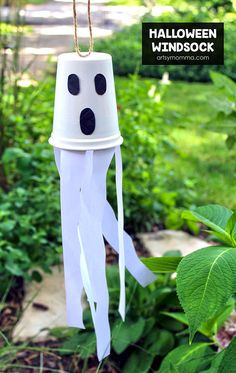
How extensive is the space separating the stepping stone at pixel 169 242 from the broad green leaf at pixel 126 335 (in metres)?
0.81

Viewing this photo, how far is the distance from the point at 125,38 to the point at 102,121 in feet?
21.0

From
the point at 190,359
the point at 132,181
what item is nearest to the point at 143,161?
the point at 132,181

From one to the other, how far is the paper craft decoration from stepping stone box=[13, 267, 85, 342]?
3.34ft

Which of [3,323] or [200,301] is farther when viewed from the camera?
[3,323]

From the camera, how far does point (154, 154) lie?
3377 millimetres

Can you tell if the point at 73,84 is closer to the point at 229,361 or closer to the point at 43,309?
the point at 229,361

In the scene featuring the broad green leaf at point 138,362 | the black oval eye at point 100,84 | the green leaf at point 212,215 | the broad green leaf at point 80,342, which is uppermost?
the black oval eye at point 100,84

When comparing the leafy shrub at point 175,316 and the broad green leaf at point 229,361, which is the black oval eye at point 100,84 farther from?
the broad green leaf at point 229,361

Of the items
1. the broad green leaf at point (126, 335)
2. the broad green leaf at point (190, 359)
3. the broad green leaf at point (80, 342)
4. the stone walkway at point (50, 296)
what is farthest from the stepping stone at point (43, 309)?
the broad green leaf at point (190, 359)

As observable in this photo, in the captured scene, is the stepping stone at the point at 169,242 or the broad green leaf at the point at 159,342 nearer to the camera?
the broad green leaf at the point at 159,342

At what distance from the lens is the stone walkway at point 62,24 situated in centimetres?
749

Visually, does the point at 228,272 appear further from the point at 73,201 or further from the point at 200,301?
the point at 73,201

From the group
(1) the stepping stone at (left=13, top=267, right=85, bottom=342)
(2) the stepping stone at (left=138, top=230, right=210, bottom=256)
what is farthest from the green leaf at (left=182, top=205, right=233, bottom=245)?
(2) the stepping stone at (left=138, top=230, right=210, bottom=256)

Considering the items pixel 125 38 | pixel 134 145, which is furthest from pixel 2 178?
pixel 125 38
